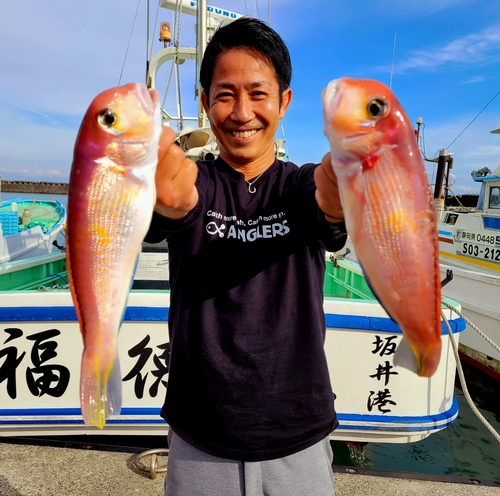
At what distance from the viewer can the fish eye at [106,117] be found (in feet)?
4.30

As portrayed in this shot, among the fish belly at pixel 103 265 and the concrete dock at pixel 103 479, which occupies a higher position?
the fish belly at pixel 103 265

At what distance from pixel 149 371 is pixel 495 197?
12241 mm

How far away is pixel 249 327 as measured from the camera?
1.70 metres

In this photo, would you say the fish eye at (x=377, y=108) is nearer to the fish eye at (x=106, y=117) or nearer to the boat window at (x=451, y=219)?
the fish eye at (x=106, y=117)

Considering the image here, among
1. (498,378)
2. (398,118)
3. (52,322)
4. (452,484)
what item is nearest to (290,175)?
(398,118)

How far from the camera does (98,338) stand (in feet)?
4.51

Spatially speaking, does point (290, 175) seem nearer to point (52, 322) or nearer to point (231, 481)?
point (231, 481)

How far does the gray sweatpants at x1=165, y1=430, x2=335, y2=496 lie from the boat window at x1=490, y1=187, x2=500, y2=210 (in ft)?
41.7

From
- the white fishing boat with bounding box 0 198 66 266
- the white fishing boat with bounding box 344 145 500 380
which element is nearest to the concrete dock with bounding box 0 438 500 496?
the white fishing boat with bounding box 344 145 500 380

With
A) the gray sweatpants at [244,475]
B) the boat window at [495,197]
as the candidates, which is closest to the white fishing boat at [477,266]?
the boat window at [495,197]

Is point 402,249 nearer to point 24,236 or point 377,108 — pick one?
point 377,108

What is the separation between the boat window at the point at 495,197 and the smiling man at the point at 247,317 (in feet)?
41.1

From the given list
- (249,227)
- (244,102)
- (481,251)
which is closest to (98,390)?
(249,227)

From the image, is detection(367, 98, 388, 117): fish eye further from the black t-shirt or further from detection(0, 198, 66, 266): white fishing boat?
detection(0, 198, 66, 266): white fishing boat
